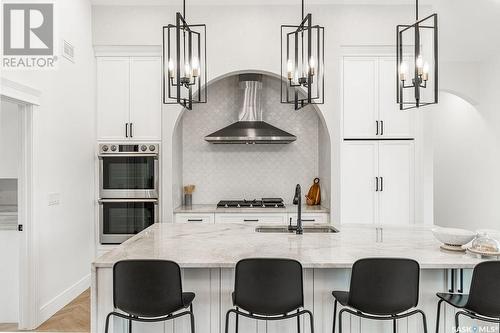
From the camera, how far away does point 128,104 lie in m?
4.84

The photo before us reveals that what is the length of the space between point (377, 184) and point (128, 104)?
3317mm

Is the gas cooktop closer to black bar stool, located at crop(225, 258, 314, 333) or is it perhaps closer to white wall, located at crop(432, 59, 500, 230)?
black bar stool, located at crop(225, 258, 314, 333)

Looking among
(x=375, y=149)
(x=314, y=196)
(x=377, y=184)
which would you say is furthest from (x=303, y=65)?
(x=314, y=196)

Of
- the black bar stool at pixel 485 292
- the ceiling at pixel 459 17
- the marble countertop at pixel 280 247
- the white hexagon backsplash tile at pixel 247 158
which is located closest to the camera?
the black bar stool at pixel 485 292

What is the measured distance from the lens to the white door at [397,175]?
4.83m

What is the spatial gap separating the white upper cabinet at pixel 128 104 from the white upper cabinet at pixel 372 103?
2.43 m

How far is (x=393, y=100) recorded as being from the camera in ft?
15.9

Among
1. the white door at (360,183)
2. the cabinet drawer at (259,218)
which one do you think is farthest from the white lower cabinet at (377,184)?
the cabinet drawer at (259,218)

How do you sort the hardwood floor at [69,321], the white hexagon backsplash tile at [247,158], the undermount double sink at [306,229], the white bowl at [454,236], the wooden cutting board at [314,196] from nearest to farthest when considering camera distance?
1. the white bowl at [454,236]
2. the undermount double sink at [306,229]
3. the hardwood floor at [69,321]
4. the wooden cutting board at [314,196]
5. the white hexagon backsplash tile at [247,158]

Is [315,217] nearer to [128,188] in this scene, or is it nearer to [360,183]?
[360,183]

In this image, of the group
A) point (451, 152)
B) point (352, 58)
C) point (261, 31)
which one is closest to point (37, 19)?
point (261, 31)

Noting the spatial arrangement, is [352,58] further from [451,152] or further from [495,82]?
[451,152]

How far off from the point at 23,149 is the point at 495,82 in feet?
20.8

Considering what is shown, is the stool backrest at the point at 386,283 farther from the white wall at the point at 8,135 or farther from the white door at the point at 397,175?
the white wall at the point at 8,135
